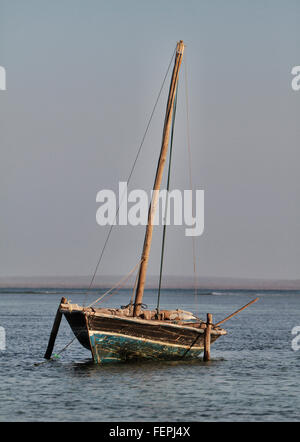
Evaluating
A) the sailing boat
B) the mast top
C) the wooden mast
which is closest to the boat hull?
the sailing boat

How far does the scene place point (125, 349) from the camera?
36.1m

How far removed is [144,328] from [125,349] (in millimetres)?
1373

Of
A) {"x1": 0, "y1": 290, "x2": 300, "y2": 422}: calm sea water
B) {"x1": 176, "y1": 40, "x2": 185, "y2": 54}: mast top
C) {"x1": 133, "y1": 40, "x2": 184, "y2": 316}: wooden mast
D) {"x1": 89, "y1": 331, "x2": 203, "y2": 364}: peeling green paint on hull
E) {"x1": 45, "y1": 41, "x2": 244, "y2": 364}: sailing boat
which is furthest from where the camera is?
{"x1": 176, "y1": 40, "x2": 185, "y2": 54}: mast top

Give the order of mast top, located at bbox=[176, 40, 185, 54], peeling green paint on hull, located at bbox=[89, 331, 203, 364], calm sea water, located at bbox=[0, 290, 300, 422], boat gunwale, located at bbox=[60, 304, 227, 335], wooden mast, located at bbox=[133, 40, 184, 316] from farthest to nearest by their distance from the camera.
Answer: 1. mast top, located at bbox=[176, 40, 185, 54]
2. wooden mast, located at bbox=[133, 40, 184, 316]
3. peeling green paint on hull, located at bbox=[89, 331, 203, 364]
4. boat gunwale, located at bbox=[60, 304, 227, 335]
5. calm sea water, located at bbox=[0, 290, 300, 422]

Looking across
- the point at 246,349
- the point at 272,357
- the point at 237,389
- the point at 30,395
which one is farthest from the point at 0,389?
the point at 246,349

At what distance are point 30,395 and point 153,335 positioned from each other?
823 centimetres

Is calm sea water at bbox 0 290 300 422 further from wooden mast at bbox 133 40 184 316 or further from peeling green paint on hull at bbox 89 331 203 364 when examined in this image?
wooden mast at bbox 133 40 184 316

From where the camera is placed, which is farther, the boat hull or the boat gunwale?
the boat hull

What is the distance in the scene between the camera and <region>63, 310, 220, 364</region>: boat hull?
1375 inches

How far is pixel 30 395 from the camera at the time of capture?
29.8m

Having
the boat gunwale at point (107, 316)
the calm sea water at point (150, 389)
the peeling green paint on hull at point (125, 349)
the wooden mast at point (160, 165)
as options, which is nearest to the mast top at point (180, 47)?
the wooden mast at point (160, 165)

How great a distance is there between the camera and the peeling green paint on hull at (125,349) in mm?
35375

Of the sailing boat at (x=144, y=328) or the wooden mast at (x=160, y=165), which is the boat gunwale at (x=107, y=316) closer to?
the sailing boat at (x=144, y=328)
